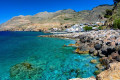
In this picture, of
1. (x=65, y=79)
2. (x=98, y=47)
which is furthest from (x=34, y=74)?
(x=98, y=47)

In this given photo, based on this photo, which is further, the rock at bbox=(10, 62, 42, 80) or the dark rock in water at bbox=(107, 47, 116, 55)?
the dark rock in water at bbox=(107, 47, 116, 55)

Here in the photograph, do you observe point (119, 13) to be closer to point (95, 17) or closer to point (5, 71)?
point (5, 71)

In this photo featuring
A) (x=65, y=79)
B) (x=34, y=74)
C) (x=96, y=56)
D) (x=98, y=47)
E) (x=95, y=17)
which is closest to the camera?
(x=65, y=79)

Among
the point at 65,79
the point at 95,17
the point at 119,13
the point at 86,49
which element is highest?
the point at 95,17

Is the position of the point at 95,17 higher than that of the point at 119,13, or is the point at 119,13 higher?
the point at 95,17

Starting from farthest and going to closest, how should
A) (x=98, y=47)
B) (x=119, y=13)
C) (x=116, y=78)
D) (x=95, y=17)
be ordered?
(x=95, y=17) < (x=119, y=13) < (x=98, y=47) < (x=116, y=78)

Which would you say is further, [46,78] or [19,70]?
[19,70]

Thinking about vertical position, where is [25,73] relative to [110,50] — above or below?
below

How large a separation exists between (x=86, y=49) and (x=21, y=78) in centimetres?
2043

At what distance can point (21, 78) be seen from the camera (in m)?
16.4

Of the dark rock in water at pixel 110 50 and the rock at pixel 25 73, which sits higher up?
the dark rock in water at pixel 110 50

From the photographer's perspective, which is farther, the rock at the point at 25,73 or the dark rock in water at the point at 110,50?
the dark rock in water at the point at 110,50

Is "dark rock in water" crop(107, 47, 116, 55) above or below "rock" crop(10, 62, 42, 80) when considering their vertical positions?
above

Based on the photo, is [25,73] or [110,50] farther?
[110,50]
